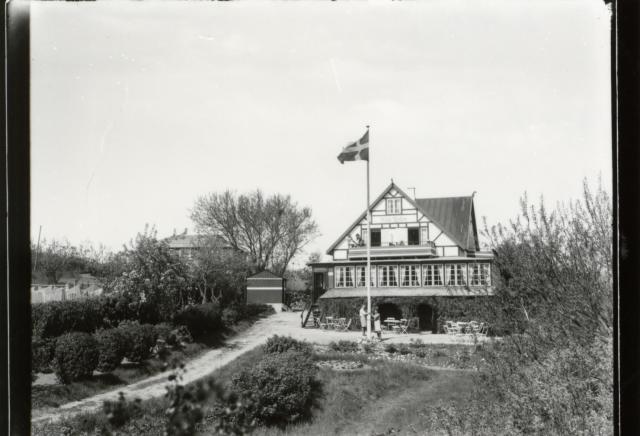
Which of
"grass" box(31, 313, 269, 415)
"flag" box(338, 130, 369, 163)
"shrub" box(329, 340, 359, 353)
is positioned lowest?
"shrub" box(329, 340, 359, 353)

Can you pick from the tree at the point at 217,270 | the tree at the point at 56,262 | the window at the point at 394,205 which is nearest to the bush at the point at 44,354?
the tree at the point at 56,262

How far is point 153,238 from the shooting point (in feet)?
52.1

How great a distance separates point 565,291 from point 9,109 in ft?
23.0

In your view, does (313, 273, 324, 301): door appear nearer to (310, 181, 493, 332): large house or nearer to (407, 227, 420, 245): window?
(310, 181, 493, 332): large house

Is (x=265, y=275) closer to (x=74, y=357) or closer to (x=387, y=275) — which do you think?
(x=387, y=275)

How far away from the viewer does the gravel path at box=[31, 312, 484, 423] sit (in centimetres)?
1040

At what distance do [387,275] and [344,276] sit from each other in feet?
7.90

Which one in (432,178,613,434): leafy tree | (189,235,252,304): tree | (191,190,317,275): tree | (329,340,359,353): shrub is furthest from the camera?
(191,190,317,275): tree

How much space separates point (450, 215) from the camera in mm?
29016

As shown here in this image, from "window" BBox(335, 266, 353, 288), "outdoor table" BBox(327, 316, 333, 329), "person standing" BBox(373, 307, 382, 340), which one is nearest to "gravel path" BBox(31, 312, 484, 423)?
"person standing" BBox(373, 307, 382, 340)

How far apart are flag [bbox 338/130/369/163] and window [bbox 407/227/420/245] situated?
496 inches

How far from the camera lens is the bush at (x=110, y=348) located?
12.3 meters

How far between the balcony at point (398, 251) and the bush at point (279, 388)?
14.0m

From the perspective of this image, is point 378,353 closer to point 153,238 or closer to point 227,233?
point 153,238
